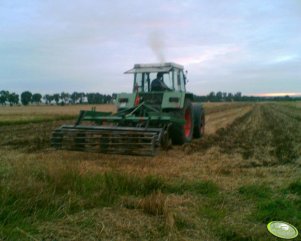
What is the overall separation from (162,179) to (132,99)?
4.79 meters

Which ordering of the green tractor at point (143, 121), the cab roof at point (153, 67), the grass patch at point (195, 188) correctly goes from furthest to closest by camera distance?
1. the cab roof at point (153, 67)
2. the green tractor at point (143, 121)
3. the grass patch at point (195, 188)

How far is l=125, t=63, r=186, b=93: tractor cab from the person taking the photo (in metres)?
10.6

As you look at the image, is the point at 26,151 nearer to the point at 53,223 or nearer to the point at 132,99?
the point at 132,99

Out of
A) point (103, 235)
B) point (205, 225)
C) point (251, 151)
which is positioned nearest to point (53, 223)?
point (103, 235)

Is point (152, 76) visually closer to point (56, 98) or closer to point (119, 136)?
point (119, 136)

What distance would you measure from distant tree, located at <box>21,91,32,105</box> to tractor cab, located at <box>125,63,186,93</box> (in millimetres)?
86041

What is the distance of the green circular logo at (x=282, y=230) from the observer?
3.88m

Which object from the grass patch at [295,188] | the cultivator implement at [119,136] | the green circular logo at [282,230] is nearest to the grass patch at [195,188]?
the grass patch at [295,188]

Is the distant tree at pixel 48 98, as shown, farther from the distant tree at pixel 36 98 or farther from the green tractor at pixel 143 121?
the green tractor at pixel 143 121

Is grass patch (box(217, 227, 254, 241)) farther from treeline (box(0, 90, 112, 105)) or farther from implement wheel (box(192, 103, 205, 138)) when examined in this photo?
treeline (box(0, 90, 112, 105))

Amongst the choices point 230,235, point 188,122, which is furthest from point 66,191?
point 188,122

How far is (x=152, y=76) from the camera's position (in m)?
10.8

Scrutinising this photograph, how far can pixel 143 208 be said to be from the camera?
14.6 feet

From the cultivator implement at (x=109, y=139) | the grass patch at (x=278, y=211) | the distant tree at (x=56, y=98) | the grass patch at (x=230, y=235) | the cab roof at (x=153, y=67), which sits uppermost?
the cab roof at (x=153, y=67)
